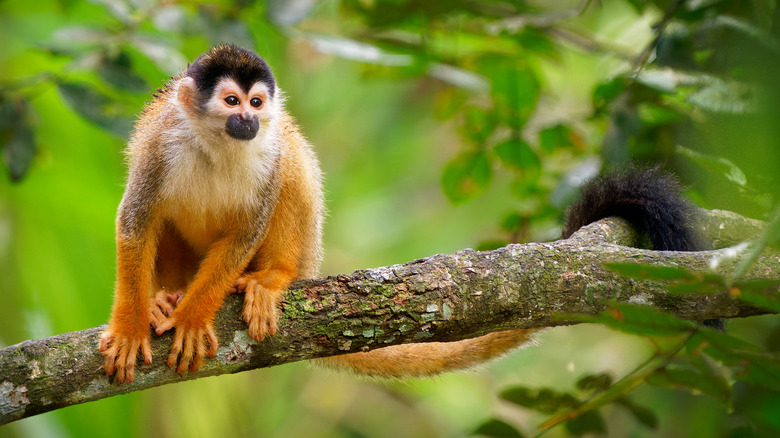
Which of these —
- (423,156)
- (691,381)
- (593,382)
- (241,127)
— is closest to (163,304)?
(241,127)

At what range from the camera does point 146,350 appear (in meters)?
2.11

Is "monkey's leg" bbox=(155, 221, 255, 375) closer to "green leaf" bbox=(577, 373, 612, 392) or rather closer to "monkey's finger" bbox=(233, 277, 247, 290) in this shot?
"monkey's finger" bbox=(233, 277, 247, 290)

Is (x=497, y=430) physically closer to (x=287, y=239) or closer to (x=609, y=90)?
(x=287, y=239)

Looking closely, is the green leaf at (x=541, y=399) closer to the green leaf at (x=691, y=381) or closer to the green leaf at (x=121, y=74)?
the green leaf at (x=691, y=381)

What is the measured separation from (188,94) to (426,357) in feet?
4.61

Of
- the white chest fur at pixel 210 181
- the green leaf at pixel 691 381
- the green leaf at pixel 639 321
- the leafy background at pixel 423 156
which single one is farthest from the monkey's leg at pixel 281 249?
the green leaf at pixel 639 321

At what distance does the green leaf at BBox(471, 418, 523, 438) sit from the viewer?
198cm

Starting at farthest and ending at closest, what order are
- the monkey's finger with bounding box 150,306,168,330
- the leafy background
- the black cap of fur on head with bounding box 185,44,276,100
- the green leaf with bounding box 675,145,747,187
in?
the black cap of fur on head with bounding box 185,44,276,100 < the monkey's finger with bounding box 150,306,168,330 < the leafy background < the green leaf with bounding box 675,145,747,187

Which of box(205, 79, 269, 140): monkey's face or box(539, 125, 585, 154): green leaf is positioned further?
box(539, 125, 585, 154): green leaf

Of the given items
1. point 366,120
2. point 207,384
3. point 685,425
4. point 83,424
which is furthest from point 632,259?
point 366,120

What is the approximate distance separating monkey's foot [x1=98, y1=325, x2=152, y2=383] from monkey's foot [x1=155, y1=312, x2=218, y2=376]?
91 mm

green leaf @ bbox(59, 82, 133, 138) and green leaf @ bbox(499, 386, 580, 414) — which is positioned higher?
green leaf @ bbox(59, 82, 133, 138)

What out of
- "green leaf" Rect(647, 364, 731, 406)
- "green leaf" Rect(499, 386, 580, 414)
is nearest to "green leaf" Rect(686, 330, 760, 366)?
"green leaf" Rect(647, 364, 731, 406)

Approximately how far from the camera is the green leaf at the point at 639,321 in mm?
1106
